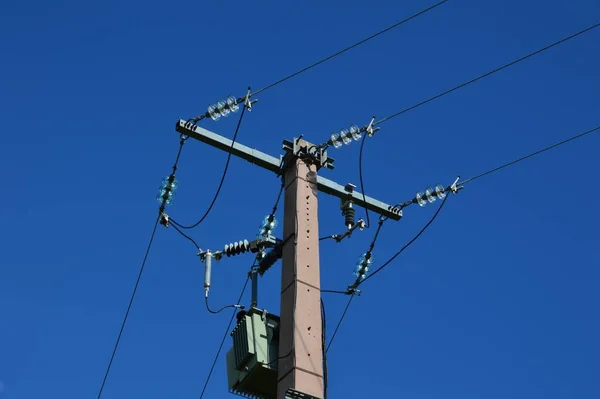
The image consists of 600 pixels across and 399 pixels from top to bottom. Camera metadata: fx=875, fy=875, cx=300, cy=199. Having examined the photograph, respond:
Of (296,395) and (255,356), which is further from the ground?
(255,356)

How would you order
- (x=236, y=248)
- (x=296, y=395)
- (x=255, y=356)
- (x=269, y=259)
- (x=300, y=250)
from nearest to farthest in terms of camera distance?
1. (x=296, y=395)
2. (x=255, y=356)
3. (x=300, y=250)
4. (x=269, y=259)
5. (x=236, y=248)

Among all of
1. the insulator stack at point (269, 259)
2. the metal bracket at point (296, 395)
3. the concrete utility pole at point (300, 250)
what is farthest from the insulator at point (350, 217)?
the metal bracket at point (296, 395)

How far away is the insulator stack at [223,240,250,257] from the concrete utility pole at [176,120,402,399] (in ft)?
2.82

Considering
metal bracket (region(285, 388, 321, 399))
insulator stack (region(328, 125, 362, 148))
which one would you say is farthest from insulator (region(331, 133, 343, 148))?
metal bracket (region(285, 388, 321, 399))

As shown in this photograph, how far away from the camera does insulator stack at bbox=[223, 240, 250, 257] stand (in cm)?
927

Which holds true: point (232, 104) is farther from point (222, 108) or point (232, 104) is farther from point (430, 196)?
point (430, 196)

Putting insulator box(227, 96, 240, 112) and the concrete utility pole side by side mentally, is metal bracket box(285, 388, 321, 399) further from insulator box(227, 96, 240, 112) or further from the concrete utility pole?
insulator box(227, 96, 240, 112)

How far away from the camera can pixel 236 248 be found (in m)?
9.51

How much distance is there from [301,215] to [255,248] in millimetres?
899

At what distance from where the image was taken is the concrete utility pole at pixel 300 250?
7301mm

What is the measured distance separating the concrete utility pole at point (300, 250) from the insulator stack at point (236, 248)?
86cm

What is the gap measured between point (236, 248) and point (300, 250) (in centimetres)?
160

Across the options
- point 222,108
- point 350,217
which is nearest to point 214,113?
point 222,108

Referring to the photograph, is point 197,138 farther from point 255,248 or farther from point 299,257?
point 299,257
